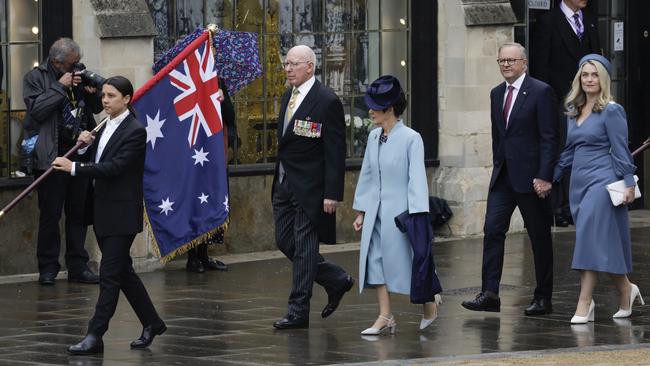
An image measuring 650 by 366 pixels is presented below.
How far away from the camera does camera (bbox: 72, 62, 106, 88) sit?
43.8 feet

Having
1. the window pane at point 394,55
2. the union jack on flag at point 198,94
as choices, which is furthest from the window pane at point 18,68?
the window pane at point 394,55

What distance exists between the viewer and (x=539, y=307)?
39.9 feet

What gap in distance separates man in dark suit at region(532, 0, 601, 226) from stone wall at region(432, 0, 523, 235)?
71 cm

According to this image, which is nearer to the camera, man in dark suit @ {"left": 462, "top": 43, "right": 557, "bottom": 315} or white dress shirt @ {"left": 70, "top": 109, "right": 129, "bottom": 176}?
white dress shirt @ {"left": 70, "top": 109, "right": 129, "bottom": 176}

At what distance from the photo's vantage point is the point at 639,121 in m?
19.3

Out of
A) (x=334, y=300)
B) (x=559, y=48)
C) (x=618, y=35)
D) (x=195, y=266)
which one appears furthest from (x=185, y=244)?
(x=618, y=35)

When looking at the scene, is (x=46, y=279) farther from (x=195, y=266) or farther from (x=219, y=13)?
(x=219, y=13)

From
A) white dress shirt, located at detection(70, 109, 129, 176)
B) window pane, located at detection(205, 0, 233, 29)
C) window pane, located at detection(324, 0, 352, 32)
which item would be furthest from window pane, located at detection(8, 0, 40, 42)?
white dress shirt, located at detection(70, 109, 129, 176)

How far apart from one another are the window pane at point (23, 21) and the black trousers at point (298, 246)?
142 inches

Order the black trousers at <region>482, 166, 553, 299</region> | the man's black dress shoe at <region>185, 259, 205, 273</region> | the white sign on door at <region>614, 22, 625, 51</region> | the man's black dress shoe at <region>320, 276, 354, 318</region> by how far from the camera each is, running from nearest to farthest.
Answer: the man's black dress shoe at <region>320, 276, 354, 318</region>
the black trousers at <region>482, 166, 553, 299</region>
the man's black dress shoe at <region>185, 259, 205, 273</region>
the white sign on door at <region>614, 22, 625, 51</region>

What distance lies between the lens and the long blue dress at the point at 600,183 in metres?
11.8

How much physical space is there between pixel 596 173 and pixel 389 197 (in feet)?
4.95

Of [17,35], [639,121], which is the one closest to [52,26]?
[17,35]

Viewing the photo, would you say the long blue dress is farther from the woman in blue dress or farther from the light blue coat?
the light blue coat
